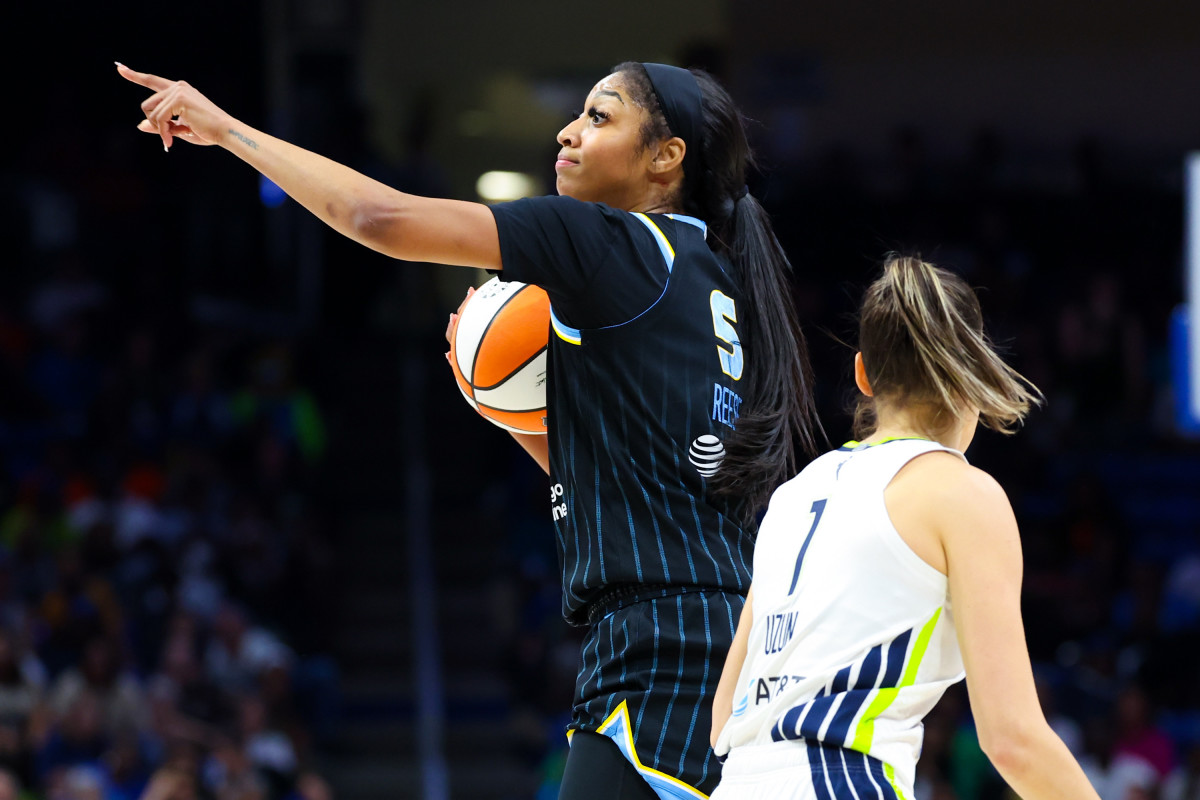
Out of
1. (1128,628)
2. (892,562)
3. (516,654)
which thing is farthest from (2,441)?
(892,562)

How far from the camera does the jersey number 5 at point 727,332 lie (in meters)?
2.79

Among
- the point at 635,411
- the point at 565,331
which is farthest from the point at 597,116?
the point at 635,411

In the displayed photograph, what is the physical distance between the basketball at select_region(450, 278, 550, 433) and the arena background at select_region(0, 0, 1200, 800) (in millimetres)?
5953

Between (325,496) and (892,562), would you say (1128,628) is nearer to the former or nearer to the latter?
(325,496)

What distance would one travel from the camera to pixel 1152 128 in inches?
543

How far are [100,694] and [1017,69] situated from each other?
9493 millimetres

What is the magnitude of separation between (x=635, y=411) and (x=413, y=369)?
11.6 metres

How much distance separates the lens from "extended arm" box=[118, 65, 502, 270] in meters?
2.45

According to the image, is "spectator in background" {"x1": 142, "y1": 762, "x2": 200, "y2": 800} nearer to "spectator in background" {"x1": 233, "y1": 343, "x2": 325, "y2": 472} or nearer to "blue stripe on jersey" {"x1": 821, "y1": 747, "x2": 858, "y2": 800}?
"spectator in background" {"x1": 233, "y1": 343, "x2": 325, "y2": 472}

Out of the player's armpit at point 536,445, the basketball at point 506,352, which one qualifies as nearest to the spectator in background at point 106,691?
the player's armpit at point 536,445

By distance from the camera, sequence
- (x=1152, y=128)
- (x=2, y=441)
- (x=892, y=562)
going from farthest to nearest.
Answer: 1. (x=1152, y=128)
2. (x=2, y=441)
3. (x=892, y=562)

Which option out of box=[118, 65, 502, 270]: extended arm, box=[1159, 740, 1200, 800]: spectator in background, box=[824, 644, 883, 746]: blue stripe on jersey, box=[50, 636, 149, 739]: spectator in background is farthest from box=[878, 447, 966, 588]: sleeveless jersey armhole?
box=[50, 636, 149, 739]: spectator in background

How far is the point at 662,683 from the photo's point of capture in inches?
102

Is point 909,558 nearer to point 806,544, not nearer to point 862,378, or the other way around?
point 806,544
